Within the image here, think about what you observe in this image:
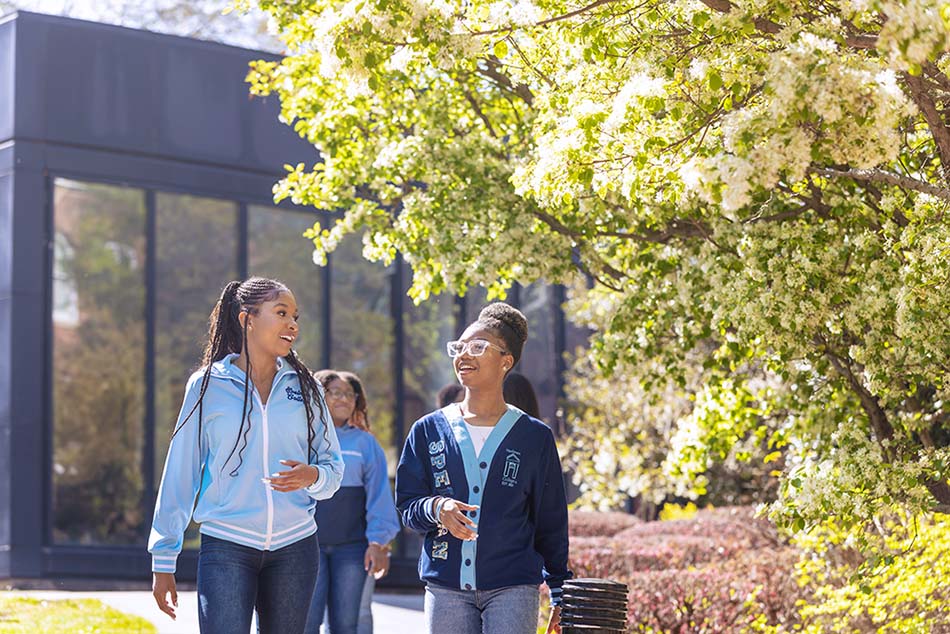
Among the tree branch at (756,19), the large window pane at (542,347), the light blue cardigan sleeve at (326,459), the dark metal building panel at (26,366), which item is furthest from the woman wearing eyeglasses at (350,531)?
the large window pane at (542,347)

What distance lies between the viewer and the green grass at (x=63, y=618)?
1008 centimetres

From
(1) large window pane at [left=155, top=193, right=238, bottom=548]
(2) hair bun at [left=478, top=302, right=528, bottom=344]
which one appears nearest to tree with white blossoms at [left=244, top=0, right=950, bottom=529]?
(2) hair bun at [left=478, top=302, right=528, bottom=344]

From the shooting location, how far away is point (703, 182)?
15.3 ft

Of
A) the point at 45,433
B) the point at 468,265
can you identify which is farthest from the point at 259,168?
the point at 468,265

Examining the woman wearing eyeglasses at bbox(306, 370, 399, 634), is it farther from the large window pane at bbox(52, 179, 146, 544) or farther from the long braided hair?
the large window pane at bbox(52, 179, 146, 544)

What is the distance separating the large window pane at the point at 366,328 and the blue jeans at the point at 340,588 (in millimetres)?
8013

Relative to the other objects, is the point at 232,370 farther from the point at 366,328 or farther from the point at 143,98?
the point at 366,328

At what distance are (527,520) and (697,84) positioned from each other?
172cm

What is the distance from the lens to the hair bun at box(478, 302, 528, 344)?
530 centimetres

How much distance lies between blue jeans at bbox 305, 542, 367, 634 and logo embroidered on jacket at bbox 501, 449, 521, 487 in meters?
2.50

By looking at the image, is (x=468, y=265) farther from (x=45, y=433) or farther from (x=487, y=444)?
(x=45, y=433)

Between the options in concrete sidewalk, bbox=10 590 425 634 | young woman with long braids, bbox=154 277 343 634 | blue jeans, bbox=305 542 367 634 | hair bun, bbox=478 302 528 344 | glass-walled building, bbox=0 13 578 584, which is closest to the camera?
young woman with long braids, bbox=154 277 343 634

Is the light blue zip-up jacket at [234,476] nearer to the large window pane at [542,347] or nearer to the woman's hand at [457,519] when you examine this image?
the woman's hand at [457,519]

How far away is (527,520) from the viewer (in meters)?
5.12
